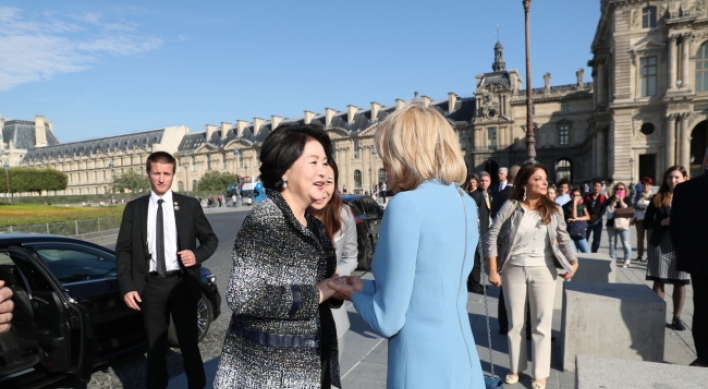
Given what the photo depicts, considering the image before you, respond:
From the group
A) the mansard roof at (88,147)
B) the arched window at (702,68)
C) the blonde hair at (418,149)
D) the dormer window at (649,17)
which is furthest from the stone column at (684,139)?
the mansard roof at (88,147)

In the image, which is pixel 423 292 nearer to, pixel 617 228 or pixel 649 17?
pixel 617 228

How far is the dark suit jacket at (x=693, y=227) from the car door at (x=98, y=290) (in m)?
4.94

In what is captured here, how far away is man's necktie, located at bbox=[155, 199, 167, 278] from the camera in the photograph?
10.6ft

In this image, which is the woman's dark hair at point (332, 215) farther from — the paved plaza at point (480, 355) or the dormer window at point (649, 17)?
the dormer window at point (649, 17)

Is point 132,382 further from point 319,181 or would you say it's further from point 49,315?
point 319,181

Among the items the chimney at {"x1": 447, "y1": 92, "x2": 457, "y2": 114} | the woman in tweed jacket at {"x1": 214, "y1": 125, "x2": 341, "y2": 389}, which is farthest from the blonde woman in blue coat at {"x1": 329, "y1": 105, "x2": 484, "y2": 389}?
the chimney at {"x1": 447, "y1": 92, "x2": 457, "y2": 114}

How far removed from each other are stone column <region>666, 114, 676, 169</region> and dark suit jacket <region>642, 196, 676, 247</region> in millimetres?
31644

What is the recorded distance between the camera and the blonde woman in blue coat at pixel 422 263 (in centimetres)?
151

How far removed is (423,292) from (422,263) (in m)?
0.11

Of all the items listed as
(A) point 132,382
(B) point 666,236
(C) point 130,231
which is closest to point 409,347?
(C) point 130,231

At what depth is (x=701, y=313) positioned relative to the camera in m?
3.61

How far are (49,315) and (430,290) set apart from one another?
347 cm

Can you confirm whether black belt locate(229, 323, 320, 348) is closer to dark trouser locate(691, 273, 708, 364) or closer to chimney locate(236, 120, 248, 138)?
dark trouser locate(691, 273, 708, 364)

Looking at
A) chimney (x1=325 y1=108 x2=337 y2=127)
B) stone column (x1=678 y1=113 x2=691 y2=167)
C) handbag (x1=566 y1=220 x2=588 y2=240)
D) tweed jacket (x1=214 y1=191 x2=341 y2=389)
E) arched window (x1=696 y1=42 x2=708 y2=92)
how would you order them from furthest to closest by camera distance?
chimney (x1=325 y1=108 x2=337 y2=127), arched window (x1=696 y1=42 x2=708 y2=92), stone column (x1=678 y1=113 x2=691 y2=167), handbag (x1=566 y1=220 x2=588 y2=240), tweed jacket (x1=214 y1=191 x2=341 y2=389)
